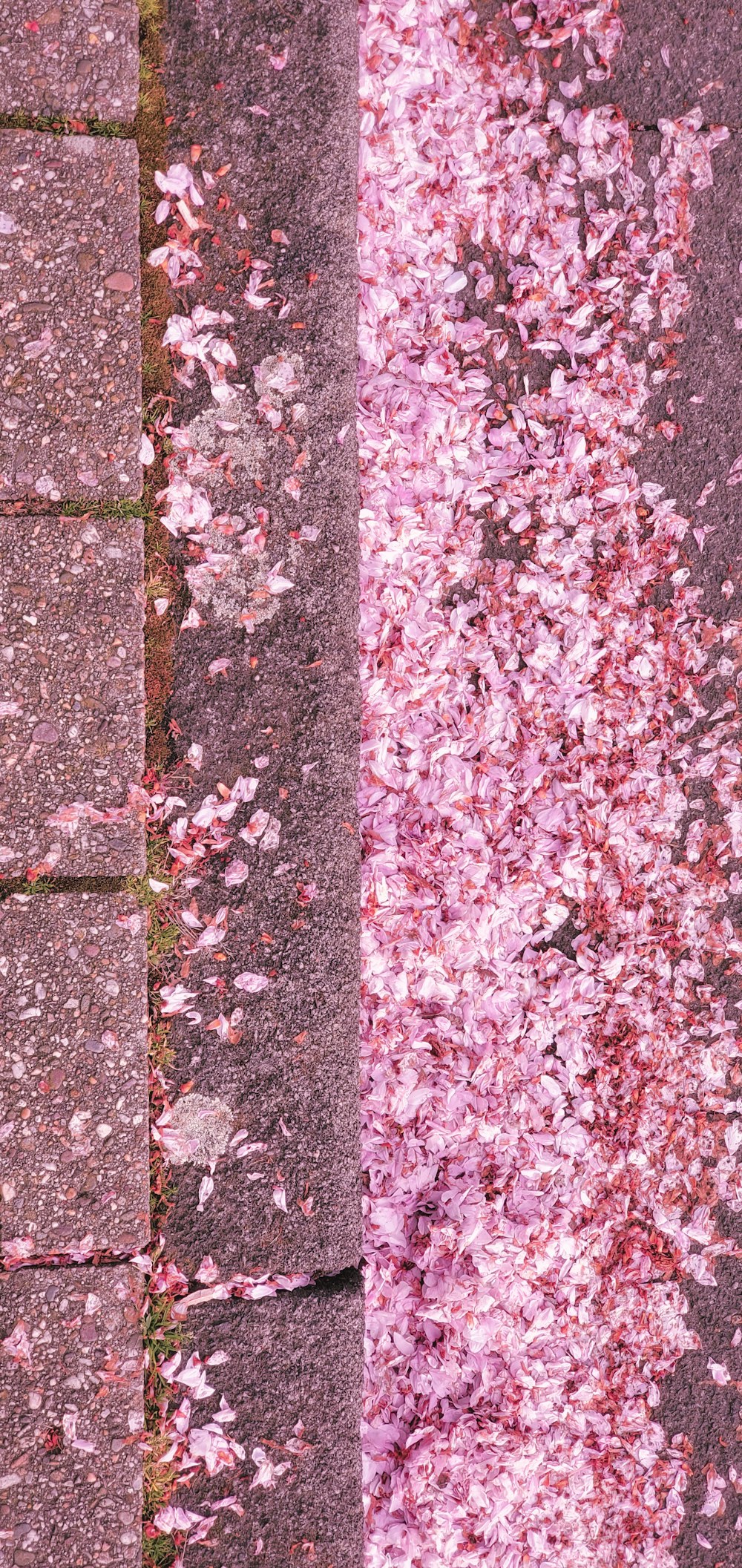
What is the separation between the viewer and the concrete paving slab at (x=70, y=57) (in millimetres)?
1676

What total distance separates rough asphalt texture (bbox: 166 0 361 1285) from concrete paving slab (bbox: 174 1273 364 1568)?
137mm

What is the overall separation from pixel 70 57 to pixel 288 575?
113 centimetres

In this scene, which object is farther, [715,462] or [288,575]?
[715,462]

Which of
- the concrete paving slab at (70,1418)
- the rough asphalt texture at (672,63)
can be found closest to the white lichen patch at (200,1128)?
the concrete paving slab at (70,1418)

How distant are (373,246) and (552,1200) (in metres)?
2.18

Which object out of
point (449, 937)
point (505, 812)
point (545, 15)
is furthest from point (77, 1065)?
point (545, 15)

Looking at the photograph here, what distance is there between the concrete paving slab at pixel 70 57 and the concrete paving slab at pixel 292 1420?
2.48 m

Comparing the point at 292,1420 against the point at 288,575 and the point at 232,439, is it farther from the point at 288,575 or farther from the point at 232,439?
the point at 232,439

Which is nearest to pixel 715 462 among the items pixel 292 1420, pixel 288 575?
pixel 288 575

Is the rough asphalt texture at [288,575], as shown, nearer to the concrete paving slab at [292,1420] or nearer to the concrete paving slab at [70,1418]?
the concrete paving slab at [292,1420]

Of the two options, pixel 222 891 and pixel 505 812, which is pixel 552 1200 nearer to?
pixel 505 812

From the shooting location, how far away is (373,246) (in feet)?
6.09

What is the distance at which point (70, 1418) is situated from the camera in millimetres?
1618

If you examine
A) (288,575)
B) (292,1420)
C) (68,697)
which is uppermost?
(288,575)
